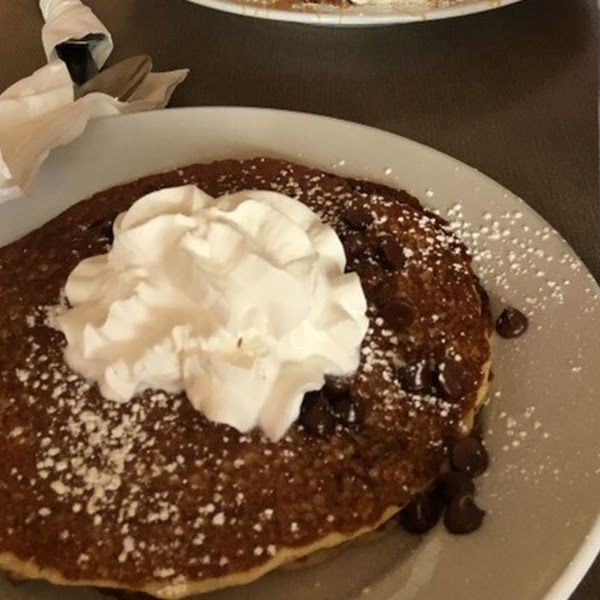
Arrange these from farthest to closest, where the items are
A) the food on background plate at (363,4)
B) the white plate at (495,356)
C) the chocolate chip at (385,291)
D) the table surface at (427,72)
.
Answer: the food on background plate at (363,4)
the table surface at (427,72)
the chocolate chip at (385,291)
the white plate at (495,356)

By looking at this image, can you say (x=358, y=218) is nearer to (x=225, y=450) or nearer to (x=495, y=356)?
(x=495, y=356)

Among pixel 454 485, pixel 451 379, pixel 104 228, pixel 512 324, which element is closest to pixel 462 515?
pixel 454 485

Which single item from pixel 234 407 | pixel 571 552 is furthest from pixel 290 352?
pixel 571 552

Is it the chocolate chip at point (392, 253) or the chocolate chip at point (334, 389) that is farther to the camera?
the chocolate chip at point (392, 253)

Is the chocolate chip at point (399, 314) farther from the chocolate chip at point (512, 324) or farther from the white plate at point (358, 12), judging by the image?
the white plate at point (358, 12)

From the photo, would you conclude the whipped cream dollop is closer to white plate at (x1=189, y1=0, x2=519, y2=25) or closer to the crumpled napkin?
the crumpled napkin

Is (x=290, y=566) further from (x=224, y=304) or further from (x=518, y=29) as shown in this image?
(x=518, y=29)

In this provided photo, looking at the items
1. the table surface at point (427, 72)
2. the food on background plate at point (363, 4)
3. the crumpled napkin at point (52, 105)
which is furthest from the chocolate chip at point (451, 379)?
the food on background plate at point (363, 4)

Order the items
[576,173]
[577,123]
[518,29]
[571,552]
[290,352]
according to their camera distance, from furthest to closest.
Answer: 1. [518,29]
2. [577,123]
3. [576,173]
4. [290,352]
5. [571,552]
